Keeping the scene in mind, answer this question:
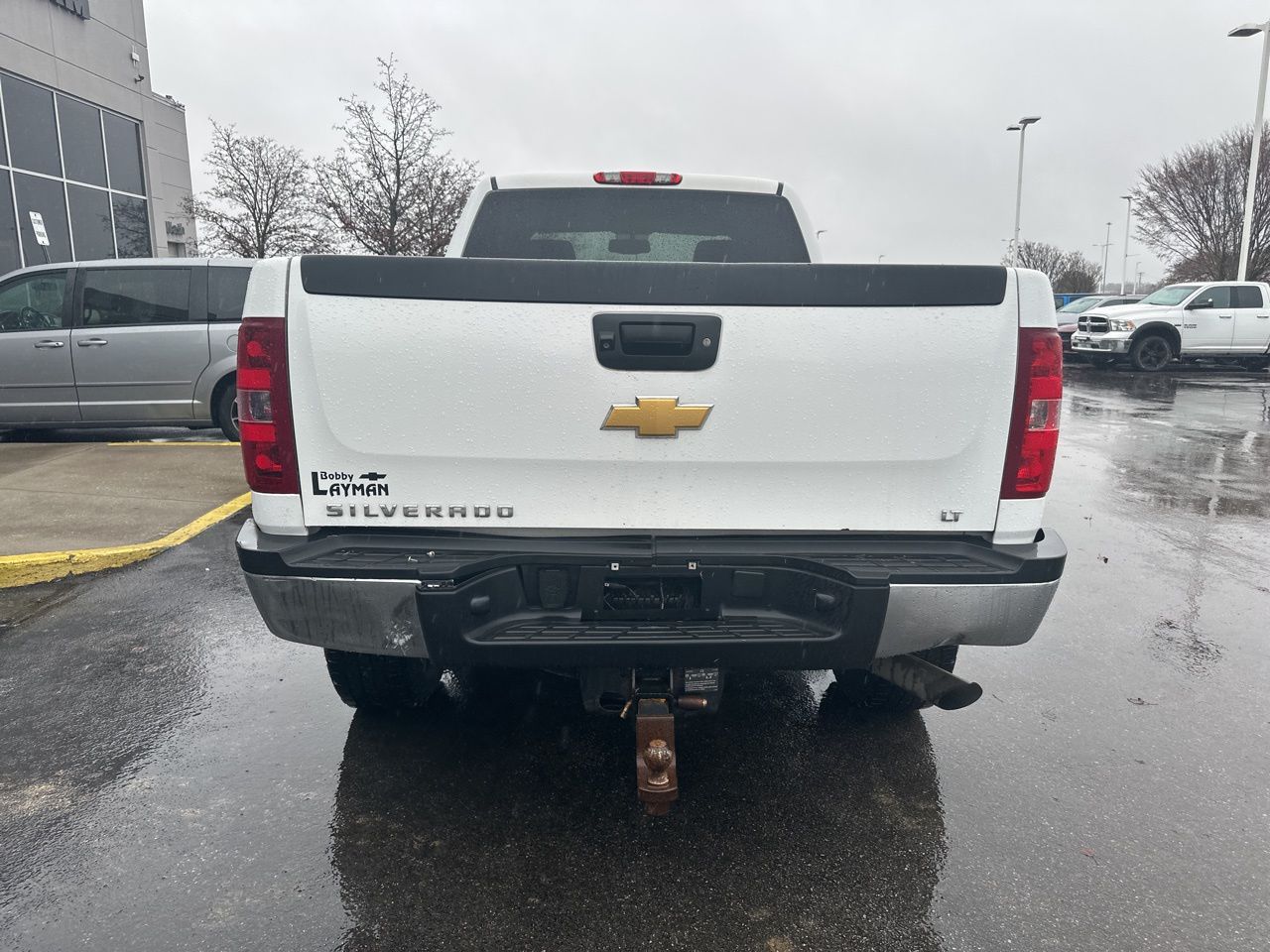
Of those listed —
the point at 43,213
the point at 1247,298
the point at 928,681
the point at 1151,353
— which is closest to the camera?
the point at 928,681

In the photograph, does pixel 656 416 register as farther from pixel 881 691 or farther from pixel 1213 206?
pixel 1213 206

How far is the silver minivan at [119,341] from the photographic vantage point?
9094 mm

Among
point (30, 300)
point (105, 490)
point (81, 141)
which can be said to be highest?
point (81, 141)

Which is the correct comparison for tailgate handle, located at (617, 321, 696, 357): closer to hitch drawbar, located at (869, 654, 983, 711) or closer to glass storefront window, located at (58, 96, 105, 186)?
hitch drawbar, located at (869, 654, 983, 711)

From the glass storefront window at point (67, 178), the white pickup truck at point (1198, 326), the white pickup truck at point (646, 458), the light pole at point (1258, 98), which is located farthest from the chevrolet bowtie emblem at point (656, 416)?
the light pole at point (1258, 98)

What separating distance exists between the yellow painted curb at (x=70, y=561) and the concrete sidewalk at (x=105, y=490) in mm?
129

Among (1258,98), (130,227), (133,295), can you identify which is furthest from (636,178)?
(1258,98)

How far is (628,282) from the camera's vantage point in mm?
2490

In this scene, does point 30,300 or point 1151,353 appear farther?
point 1151,353

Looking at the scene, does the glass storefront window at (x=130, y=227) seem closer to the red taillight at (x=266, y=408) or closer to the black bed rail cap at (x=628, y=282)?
the red taillight at (x=266, y=408)

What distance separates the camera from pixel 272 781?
3076 millimetres

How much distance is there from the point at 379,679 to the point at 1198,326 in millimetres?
22419

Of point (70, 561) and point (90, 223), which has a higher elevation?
point (90, 223)

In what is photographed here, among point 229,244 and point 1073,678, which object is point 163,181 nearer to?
point 229,244
